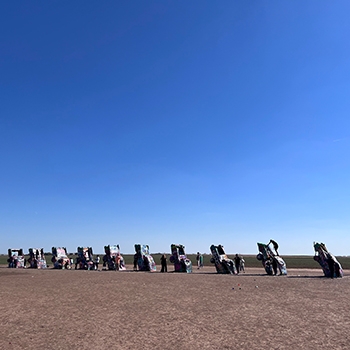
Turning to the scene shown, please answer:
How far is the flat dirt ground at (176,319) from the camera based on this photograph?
29.2 feet

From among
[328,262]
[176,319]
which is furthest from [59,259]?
[176,319]

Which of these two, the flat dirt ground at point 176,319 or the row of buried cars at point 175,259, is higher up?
the row of buried cars at point 175,259

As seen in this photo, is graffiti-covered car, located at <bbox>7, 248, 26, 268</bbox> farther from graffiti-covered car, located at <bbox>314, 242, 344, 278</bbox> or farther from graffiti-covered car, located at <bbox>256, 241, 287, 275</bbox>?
graffiti-covered car, located at <bbox>314, 242, 344, 278</bbox>

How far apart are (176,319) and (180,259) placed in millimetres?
23506

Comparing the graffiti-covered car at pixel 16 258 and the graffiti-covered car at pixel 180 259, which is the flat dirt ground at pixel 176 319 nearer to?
the graffiti-covered car at pixel 180 259

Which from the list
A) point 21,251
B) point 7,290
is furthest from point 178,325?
point 21,251

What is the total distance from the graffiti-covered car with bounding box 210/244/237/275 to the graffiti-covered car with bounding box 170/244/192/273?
3.15 metres

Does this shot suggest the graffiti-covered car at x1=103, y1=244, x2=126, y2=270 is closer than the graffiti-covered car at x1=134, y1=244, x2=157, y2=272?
No

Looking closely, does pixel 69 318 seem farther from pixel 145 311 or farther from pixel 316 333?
pixel 316 333

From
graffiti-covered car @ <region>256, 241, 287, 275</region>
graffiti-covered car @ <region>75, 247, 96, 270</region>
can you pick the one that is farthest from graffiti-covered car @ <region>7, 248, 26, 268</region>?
graffiti-covered car @ <region>256, 241, 287, 275</region>

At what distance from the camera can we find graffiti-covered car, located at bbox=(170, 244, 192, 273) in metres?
34.2

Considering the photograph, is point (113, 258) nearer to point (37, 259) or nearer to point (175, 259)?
point (175, 259)

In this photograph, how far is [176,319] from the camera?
11.4 metres

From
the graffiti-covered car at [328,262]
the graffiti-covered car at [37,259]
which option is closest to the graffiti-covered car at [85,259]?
the graffiti-covered car at [37,259]
